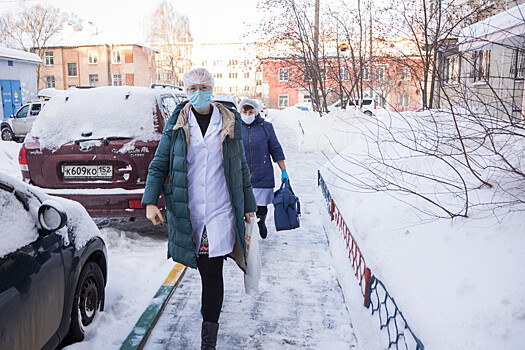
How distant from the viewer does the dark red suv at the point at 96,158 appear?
496cm

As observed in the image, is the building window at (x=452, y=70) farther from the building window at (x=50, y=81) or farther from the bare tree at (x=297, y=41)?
the building window at (x=50, y=81)

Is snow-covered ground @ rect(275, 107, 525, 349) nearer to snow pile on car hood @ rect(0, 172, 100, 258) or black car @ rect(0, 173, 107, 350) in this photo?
black car @ rect(0, 173, 107, 350)

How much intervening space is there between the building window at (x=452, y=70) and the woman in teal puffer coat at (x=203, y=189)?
184 centimetres

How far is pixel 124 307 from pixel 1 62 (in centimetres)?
2284

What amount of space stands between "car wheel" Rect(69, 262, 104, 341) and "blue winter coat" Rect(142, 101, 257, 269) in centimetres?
66

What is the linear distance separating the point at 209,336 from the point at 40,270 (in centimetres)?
119

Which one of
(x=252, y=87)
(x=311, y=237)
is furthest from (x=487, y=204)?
(x=252, y=87)

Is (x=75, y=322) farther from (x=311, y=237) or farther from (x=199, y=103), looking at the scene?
(x=311, y=237)

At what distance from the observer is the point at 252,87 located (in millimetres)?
73375

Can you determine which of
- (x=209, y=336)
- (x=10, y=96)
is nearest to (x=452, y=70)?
(x=209, y=336)

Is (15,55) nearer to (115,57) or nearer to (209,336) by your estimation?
(209,336)

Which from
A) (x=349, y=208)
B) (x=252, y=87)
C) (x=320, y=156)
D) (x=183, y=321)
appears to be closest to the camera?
(x=183, y=321)

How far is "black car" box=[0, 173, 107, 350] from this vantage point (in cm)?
209

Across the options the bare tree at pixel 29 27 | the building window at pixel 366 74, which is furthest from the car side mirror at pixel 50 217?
the bare tree at pixel 29 27
